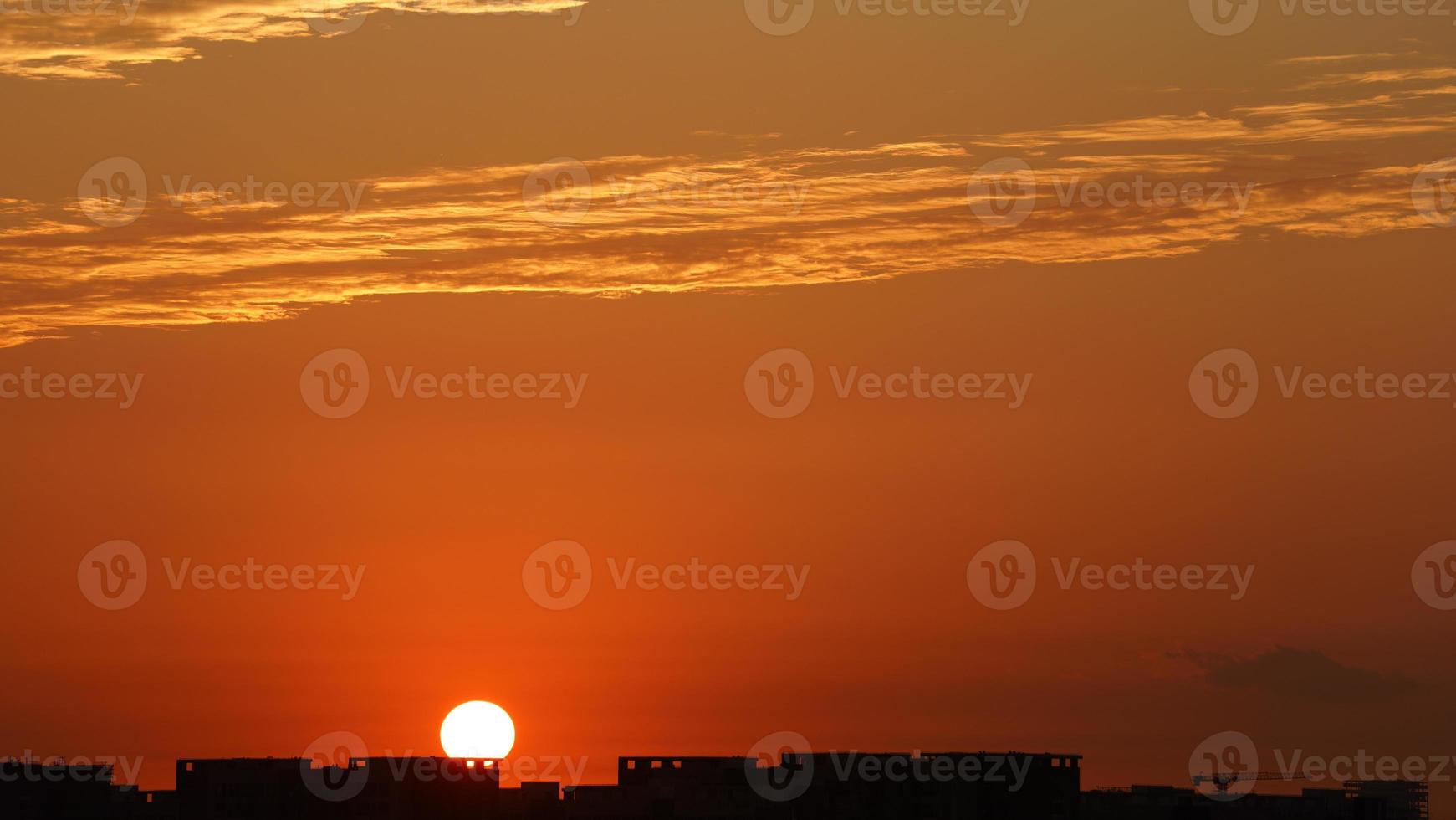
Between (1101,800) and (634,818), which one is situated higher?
(1101,800)

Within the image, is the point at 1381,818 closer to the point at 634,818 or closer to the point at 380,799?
the point at 634,818

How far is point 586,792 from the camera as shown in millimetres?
146750

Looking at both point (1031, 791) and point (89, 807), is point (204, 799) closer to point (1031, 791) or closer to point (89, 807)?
point (89, 807)

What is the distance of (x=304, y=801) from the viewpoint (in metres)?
139

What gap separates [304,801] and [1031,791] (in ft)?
169

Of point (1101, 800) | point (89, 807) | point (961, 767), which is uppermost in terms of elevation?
point (1101, 800)

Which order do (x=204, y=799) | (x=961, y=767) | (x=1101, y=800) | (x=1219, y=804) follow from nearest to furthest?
(x=204, y=799)
(x=961, y=767)
(x=1101, y=800)
(x=1219, y=804)

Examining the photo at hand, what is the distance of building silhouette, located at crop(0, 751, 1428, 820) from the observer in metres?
139

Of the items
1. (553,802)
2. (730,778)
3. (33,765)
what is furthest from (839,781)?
(33,765)

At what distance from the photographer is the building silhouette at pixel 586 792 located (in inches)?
5477

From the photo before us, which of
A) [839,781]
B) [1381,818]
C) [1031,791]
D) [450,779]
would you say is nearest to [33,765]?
[450,779]

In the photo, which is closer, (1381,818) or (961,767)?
(961,767)

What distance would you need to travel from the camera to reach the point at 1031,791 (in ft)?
484

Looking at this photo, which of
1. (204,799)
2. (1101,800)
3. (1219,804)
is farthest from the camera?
(1219,804)
